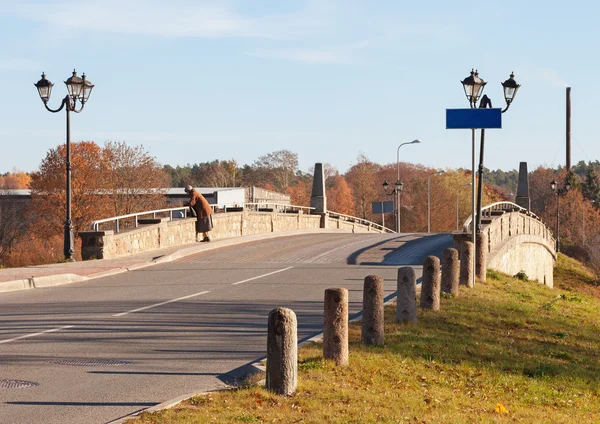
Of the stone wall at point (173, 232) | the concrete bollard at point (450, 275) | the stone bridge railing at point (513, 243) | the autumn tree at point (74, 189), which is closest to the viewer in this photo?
the concrete bollard at point (450, 275)

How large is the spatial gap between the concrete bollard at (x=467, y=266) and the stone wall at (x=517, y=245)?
134 inches

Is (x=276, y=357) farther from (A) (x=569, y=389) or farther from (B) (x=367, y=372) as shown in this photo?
(A) (x=569, y=389)

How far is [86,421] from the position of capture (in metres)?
6.81

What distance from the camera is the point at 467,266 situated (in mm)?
18562

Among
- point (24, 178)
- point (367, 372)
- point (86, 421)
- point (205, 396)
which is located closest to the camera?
point (86, 421)

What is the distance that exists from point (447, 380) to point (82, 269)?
42.2 ft

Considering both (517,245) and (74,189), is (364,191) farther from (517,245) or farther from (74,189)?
(517,245)

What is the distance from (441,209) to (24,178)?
117 m

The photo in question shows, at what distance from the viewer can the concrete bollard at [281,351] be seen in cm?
766

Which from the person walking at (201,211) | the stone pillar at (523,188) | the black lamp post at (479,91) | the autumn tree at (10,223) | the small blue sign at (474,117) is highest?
the black lamp post at (479,91)

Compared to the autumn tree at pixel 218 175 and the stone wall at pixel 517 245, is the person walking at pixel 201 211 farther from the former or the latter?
the autumn tree at pixel 218 175

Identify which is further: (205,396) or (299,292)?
(299,292)

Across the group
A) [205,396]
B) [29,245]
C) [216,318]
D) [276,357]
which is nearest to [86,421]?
[205,396]

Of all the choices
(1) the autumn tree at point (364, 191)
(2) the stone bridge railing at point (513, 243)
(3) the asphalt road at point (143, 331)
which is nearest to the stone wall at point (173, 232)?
(3) the asphalt road at point (143, 331)
